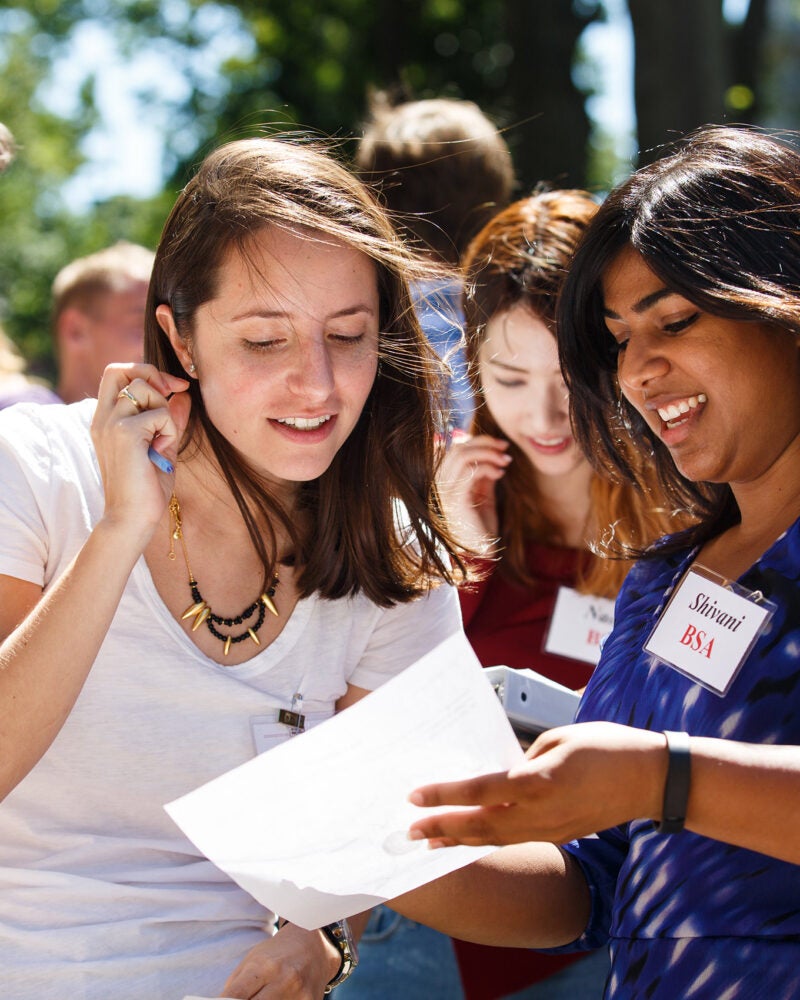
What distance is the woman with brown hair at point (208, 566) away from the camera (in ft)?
5.76

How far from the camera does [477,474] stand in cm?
286

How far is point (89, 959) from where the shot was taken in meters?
1.77

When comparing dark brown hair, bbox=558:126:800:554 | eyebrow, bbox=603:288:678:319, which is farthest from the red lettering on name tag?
eyebrow, bbox=603:288:678:319

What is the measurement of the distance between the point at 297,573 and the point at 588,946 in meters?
0.82

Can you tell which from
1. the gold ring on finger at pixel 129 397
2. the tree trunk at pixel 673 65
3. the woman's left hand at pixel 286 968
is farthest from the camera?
the tree trunk at pixel 673 65

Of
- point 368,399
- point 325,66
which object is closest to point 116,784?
point 368,399

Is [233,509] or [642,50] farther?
[642,50]

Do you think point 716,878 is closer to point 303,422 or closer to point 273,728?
point 273,728

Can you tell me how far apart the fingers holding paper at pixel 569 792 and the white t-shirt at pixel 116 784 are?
79cm

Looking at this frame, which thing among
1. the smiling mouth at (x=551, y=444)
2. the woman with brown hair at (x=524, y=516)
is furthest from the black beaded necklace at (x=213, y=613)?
the smiling mouth at (x=551, y=444)

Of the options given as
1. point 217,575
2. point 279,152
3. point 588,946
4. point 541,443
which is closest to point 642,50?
point 541,443

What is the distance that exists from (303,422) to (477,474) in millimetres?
922

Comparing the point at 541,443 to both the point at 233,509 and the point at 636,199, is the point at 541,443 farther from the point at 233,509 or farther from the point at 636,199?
the point at 636,199

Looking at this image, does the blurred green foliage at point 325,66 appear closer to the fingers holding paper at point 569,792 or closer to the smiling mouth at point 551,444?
the smiling mouth at point 551,444
